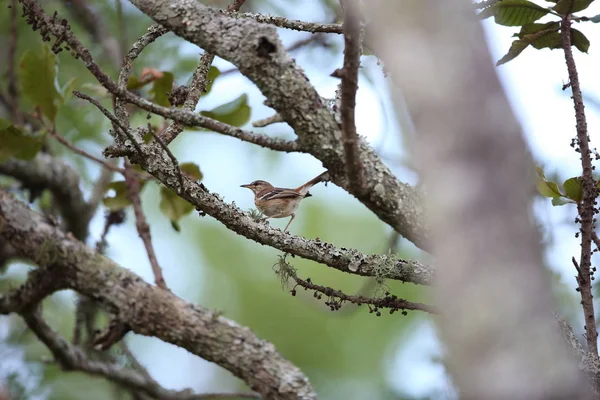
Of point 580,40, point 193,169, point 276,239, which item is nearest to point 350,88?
point 276,239

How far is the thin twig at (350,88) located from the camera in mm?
1603

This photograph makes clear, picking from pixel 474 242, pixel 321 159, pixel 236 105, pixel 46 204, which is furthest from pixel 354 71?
pixel 46 204

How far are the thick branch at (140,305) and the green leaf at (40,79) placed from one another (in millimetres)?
599

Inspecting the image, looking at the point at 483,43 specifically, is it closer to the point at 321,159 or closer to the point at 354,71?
the point at 354,71

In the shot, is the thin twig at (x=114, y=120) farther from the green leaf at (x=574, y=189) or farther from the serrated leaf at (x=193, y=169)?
the serrated leaf at (x=193, y=169)

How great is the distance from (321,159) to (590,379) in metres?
1.19

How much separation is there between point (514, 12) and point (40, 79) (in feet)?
8.92

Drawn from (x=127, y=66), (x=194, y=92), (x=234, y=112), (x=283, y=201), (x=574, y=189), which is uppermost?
(x=283, y=201)

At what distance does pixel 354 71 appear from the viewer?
1.67m

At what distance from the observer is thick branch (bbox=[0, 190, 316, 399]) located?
3203mm

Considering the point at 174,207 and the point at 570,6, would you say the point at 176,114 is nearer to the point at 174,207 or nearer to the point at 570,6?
the point at 570,6

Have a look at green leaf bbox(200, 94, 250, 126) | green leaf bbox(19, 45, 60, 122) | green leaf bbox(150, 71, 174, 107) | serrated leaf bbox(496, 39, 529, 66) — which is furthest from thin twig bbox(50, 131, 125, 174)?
serrated leaf bbox(496, 39, 529, 66)

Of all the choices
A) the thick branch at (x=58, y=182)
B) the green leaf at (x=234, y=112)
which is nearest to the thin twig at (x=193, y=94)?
the green leaf at (x=234, y=112)

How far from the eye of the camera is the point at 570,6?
2510 millimetres
